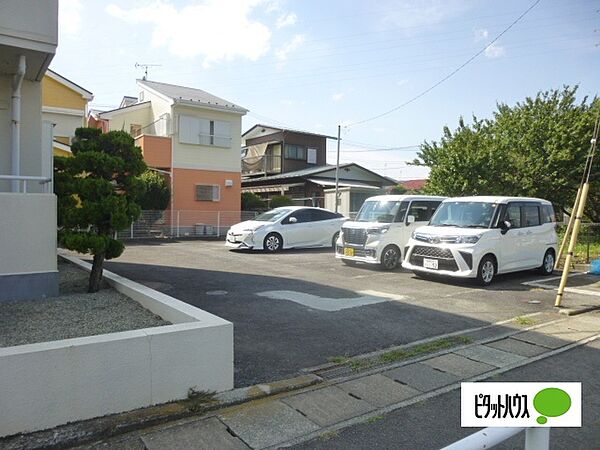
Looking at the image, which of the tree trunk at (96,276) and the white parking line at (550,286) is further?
the white parking line at (550,286)

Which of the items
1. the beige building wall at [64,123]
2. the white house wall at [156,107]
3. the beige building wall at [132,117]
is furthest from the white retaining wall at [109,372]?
the beige building wall at [132,117]

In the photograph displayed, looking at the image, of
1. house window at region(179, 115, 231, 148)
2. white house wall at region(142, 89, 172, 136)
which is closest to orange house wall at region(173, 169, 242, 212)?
house window at region(179, 115, 231, 148)

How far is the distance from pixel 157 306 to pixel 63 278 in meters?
3.06

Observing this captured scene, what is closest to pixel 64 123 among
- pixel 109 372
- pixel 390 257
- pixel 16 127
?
pixel 16 127

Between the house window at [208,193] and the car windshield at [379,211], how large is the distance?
1191cm

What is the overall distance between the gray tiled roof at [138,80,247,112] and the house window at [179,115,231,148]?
0.82m

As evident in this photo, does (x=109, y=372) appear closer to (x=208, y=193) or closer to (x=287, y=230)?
(x=287, y=230)

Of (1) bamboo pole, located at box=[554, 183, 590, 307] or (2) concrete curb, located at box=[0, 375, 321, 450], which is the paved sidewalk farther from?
(1) bamboo pole, located at box=[554, 183, 590, 307]

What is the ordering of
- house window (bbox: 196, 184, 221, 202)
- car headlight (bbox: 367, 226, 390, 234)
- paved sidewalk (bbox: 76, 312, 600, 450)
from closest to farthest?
1. paved sidewalk (bbox: 76, 312, 600, 450)
2. car headlight (bbox: 367, 226, 390, 234)
3. house window (bbox: 196, 184, 221, 202)

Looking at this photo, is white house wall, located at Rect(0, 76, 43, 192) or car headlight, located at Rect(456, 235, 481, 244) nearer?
A: white house wall, located at Rect(0, 76, 43, 192)

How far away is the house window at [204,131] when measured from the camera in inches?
835

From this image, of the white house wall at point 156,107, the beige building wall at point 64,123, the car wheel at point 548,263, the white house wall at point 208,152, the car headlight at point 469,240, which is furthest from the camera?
the white house wall at point 156,107

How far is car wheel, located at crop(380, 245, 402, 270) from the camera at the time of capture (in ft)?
35.3

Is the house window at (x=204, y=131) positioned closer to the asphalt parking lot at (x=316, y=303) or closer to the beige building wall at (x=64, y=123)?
the beige building wall at (x=64, y=123)
